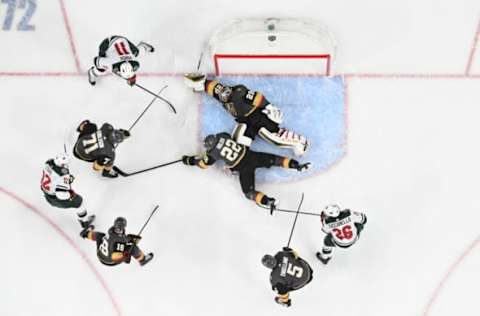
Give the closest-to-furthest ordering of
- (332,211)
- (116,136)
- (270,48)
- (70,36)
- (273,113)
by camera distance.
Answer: (332,211) < (116,136) < (273,113) < (270,48) < (70,36)

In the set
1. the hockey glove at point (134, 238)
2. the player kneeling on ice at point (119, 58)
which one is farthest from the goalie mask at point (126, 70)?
the hockey glove at point (134, 238)

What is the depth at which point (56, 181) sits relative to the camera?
527 cm

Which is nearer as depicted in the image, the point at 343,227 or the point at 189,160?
the point at 343,227

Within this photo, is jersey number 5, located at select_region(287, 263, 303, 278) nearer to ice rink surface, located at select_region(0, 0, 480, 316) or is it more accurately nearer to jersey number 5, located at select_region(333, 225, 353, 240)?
jersey number 5, located at select_region(333, 225, 353, 240)

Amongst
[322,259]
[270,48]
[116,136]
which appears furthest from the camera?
[270,48]

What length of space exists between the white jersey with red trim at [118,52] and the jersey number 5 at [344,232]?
2.26 metres

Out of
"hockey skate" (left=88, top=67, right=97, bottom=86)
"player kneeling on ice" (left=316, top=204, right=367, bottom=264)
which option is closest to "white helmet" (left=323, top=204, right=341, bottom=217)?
"player kneeling on ice" (left=316, top=204, right=367, bottom=264)

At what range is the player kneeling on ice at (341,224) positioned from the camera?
16.6ft

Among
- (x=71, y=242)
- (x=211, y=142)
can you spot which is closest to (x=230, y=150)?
(x=211, y=142)

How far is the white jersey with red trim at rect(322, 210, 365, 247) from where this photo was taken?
16.7ft

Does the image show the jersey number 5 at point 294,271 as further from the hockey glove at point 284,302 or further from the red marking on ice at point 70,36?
the red marking on ice at point 70,36

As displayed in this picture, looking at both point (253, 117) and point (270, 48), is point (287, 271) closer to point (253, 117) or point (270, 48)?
point (253, 117)

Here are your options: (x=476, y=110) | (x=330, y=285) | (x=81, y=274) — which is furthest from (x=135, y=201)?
(x=476, y=110)

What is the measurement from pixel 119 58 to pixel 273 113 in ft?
4.61
